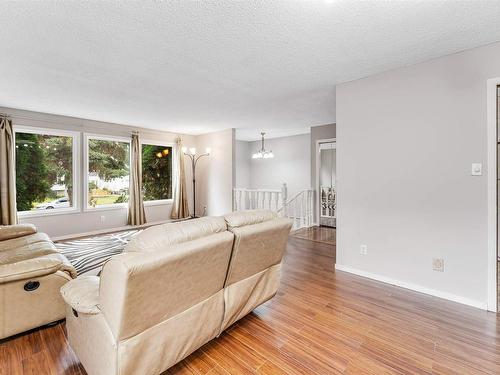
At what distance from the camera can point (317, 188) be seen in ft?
20.2

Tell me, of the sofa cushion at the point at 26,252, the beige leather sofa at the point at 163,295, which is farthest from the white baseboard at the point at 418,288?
the sofa cushion at the point at 26,252

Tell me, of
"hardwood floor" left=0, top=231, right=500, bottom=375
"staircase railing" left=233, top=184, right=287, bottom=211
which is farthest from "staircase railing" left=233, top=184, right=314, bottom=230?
"hardwood floor" left=0, top=231, right=500, bottom=375

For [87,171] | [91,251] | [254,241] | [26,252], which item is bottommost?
[91,251]

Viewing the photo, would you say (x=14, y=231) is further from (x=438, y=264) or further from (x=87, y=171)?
(x=438, y=264)

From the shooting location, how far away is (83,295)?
1380mm

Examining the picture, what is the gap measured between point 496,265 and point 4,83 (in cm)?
591

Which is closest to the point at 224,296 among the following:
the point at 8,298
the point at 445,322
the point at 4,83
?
the point at 8,298

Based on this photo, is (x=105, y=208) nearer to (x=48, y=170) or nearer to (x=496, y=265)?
(x=48, y=170)

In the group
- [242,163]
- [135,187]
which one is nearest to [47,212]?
[135,187]

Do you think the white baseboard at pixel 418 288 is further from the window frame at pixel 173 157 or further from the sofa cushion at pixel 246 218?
the window frame at pixel 173 157

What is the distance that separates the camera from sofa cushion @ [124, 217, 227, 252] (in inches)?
50.6

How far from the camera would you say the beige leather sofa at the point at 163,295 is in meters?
1.18

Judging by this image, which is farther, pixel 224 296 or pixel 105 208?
pixel 105 208

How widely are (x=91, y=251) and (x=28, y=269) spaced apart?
84.0 inches
